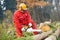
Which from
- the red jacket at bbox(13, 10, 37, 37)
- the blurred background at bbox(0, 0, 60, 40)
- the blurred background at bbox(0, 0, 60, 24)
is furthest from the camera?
the blurred background at bbox(0, 0, 60, 24)

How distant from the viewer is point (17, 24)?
7.30 metres

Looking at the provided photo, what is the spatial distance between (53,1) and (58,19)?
786 millimetres

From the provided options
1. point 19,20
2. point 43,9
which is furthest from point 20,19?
point 43,9

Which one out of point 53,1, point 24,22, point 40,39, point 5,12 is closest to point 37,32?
point 24,22

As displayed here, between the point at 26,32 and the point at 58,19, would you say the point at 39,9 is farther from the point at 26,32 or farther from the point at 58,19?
the point at 26,32

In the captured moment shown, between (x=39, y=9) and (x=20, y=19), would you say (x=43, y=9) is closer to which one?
(x=39, y=9)

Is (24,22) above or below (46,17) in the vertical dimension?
above

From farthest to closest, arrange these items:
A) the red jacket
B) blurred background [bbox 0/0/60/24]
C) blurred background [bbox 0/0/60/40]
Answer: blurred background [bbox 0/0/60/24] → blurred background [bbox 0/0/60/40] → the red jacket

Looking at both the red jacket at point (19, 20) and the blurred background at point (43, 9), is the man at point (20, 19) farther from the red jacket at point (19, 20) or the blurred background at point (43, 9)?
the blurred background at point (43, 9)

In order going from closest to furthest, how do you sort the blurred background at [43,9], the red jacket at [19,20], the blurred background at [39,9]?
the red jacket at [19,20]
the blurred background at [39,9]
the blurred background at [43,9]

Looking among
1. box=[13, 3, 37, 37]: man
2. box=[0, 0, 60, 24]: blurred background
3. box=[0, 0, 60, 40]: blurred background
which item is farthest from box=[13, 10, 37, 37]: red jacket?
box=[0, 0, 60, 24]: blurred background

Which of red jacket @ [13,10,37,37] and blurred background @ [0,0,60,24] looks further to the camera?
blurred background @ [0,0,60,24]

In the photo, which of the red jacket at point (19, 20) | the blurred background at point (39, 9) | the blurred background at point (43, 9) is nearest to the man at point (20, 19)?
the red jacket at point (19, 20)

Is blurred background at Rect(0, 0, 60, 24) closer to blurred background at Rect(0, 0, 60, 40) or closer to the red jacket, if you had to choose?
blurred background at Rect(0, 0, 60, 40)
